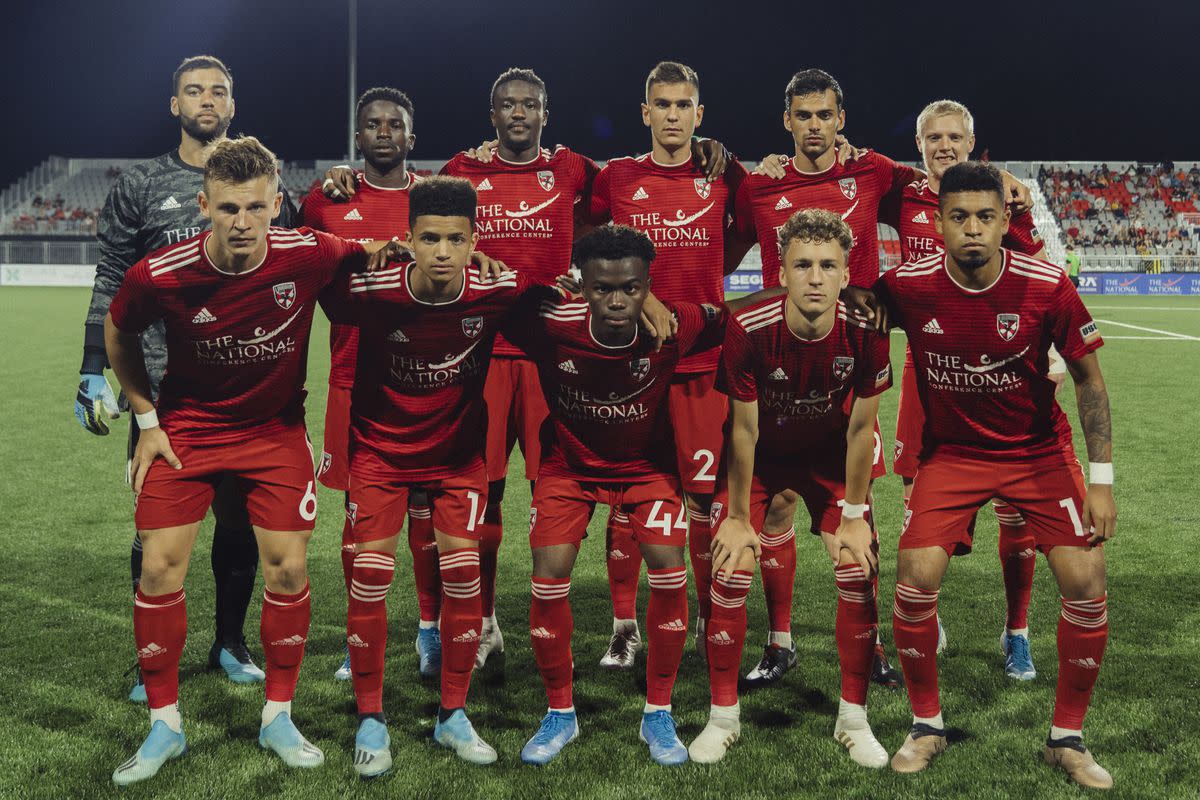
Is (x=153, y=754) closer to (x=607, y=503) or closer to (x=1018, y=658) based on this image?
(x=607, y=503)

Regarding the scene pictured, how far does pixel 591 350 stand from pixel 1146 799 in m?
2.29

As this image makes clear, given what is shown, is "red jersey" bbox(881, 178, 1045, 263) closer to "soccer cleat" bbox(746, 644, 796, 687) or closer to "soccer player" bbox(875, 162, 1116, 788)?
"soccer player" bbox(875, 162, 1116, 788)

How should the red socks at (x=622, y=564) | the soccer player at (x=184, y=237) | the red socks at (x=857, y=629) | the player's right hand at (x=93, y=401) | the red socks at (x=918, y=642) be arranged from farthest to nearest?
1. the red socks at (x=622, y=564)
2. the soccer player at (x=184, y=237)
3. the player's right hand at (x=93, y=401)
4. the red socks at (x=857, y=629)
5. the red socks at (x=918, y=642)

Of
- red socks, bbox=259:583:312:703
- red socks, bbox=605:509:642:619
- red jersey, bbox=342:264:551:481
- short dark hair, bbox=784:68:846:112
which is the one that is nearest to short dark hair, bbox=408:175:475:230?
red jersey, bbox=342:264:551:481

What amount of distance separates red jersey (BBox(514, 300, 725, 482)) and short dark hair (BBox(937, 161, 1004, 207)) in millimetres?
1025

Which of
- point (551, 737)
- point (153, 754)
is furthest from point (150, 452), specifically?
point (551, 737)

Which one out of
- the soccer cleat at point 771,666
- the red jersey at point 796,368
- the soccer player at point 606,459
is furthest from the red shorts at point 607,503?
the soccer cleat at point 771,666

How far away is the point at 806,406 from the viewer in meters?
3.92

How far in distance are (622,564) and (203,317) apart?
6.79ft

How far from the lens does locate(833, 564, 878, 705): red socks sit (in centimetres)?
373

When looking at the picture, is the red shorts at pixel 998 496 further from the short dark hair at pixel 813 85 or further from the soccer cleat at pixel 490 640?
the soccer cleat at pixel 490 640

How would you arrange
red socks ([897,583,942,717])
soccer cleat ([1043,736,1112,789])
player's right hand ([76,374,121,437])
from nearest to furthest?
soccer cleat ([1043,736,1112,789]) → red socks ([897,583,942,717]) → player's right hand ([76,374,121,437])

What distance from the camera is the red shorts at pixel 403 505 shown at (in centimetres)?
373

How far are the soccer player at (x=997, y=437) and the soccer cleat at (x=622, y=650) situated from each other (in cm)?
135
